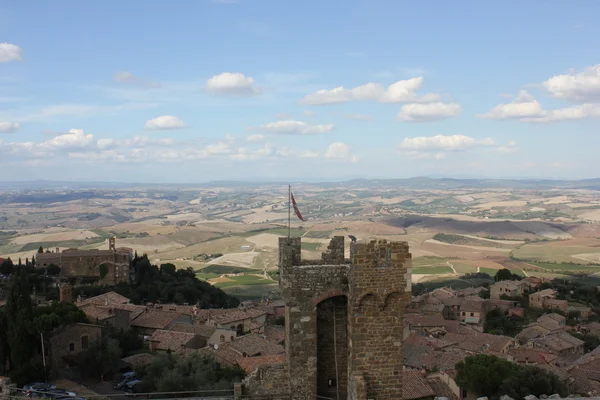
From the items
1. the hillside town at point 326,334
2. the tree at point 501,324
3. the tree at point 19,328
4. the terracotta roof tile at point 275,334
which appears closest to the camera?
the tree at point 19,328

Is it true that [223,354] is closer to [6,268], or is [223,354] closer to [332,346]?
[332,346]

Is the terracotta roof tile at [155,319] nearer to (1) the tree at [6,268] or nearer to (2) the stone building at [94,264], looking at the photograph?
(2) the stone building at [94,264]

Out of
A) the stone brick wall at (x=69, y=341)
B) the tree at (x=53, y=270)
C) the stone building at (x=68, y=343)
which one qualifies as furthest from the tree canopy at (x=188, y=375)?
the tree at (x=53, y=270)

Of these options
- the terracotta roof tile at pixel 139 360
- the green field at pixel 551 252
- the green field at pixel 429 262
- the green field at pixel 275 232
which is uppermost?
the terracotta roof tile at pixel 139 360

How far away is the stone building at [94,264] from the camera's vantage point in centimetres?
7225

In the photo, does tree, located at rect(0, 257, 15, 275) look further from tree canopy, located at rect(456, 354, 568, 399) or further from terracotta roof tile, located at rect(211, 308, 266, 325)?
tree canopy, located at rect(456, 354, 568, 399)

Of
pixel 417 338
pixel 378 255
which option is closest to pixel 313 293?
pixel 378 255

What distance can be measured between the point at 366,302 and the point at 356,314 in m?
0.33

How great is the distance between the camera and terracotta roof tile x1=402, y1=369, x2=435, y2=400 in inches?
1176

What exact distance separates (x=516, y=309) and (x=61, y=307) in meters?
56.1

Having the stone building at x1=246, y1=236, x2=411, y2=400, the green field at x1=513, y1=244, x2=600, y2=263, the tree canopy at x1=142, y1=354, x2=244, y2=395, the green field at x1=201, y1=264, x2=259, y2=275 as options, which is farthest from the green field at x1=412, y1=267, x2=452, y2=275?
the stone building at x1=246, y1=236, x2=411, y2=400

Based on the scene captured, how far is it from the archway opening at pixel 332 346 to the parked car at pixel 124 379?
21.6 metres

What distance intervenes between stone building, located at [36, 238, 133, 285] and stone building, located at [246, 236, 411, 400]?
6498cm

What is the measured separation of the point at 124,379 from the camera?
3080 cm
